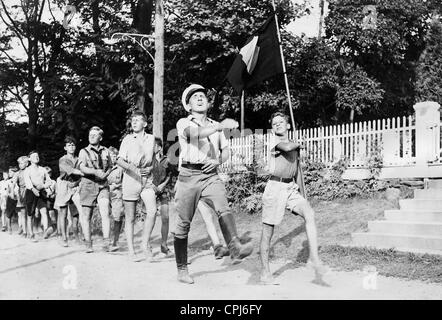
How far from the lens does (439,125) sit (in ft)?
35.0

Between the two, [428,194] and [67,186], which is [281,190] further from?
[67,186]

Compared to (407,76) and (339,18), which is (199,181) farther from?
(407,76)

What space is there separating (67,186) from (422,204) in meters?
6.34

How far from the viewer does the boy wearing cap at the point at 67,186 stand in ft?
32.7

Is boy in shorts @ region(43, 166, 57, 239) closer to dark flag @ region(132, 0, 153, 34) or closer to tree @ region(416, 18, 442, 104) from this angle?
dark flag @ region(132, 0, 153, 34)

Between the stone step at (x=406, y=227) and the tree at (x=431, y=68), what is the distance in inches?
823

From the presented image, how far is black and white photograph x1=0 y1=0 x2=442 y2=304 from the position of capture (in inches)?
227

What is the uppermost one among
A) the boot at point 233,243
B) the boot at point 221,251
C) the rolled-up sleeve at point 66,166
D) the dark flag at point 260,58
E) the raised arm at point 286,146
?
the dark flag at point 260,58

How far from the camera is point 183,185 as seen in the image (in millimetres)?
5832

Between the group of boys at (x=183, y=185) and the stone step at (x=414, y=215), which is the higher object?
the group of boys at (x=183, y=185)

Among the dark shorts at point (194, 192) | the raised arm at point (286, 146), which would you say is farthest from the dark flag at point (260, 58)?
the dark shorts at point (194, 192)

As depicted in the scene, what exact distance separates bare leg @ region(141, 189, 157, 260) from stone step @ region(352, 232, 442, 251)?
9.60 feet

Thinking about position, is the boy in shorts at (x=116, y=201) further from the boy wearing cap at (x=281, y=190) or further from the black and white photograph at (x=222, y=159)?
the boy wearing cap at (x=281, y=190)
